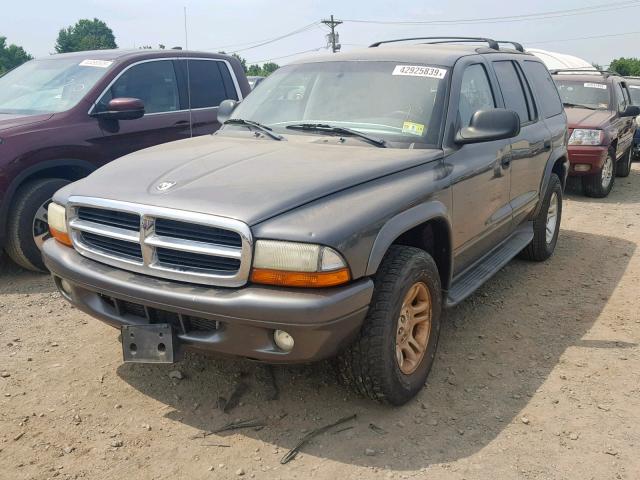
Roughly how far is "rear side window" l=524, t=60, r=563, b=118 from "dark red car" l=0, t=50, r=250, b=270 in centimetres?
312

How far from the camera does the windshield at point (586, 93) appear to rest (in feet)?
31.0

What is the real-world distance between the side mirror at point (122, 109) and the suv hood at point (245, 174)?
1.74m

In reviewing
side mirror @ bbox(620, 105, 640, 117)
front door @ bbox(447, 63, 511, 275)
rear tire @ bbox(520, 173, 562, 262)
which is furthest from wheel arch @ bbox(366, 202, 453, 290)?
side mirror @ bbox(620, 105, 640, 117)

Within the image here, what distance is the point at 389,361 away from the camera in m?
2.88

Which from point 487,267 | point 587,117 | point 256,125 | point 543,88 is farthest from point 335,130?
point 587,117

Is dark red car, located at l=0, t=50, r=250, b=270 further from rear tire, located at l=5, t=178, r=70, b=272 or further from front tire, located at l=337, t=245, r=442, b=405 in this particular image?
front tire, located at l=337, t=245, r=442, b=405

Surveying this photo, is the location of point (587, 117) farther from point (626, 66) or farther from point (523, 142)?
point (626, 66)

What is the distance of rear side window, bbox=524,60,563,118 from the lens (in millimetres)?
5121

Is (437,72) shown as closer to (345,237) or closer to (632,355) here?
(345,237)

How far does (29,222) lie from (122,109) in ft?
3.99

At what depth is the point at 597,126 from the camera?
27.5 ft

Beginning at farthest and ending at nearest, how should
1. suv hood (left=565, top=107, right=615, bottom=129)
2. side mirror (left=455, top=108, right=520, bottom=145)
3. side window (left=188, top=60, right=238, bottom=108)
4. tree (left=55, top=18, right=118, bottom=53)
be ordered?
1. tree (left=55, top=18, right=118, bottom=53)
2. suv hood (left=565, top=107, right=615, bottom=129)
3. side window (left=188, top=60, right=238, bottom=108)
4. side mirror (left=455, top=108, right=520, bottom=145)

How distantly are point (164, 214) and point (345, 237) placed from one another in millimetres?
807

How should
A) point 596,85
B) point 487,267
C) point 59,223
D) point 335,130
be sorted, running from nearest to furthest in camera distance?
1. point 59,223
2. point 335,130
3. point 487,267
4. point 596,85
